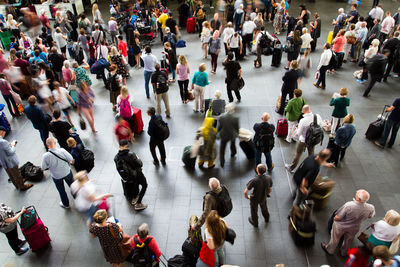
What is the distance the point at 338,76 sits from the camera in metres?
11.6

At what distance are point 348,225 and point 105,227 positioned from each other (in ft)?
12.5

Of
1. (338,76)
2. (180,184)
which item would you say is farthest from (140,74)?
(338,76)

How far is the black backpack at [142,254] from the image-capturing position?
460 centimetres

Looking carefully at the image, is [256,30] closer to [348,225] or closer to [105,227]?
[348,225]

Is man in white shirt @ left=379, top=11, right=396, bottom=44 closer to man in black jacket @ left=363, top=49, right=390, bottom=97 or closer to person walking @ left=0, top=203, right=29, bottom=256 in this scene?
man in black jacket @ left=363, top=49, right=390, bottom=97

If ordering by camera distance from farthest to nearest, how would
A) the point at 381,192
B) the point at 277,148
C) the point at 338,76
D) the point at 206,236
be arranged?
the point at 338,76 → the point at 277,148 → the point at 381,192 → the point at 206,236

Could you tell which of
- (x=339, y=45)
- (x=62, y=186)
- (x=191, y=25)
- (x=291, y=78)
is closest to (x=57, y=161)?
(x=62, y=186)

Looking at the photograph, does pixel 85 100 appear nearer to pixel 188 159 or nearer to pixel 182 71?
pixel 182 71

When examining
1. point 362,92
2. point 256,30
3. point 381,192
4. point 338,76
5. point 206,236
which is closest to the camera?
point 206,236

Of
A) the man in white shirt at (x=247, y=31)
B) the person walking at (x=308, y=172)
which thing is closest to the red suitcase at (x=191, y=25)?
the man in white shirt at (x=247, y=31)

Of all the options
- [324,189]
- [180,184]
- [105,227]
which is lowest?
[180,184]

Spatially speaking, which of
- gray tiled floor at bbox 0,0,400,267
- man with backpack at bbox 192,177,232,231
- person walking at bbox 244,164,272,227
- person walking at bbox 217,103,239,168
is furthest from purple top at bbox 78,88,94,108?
person walking at bbox 244,164,272,227

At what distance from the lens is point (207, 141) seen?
6.99 metres

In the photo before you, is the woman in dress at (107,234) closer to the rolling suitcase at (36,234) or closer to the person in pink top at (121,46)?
the rolling suitcase at (36,234)
